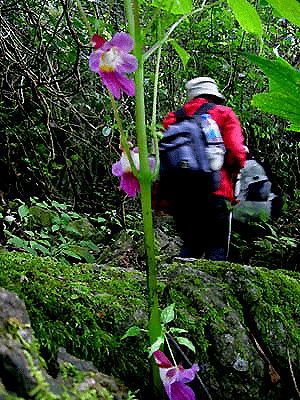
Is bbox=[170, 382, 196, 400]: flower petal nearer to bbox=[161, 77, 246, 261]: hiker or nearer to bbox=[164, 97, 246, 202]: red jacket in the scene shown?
bbox=[161, 77, 246, 261]: hiker

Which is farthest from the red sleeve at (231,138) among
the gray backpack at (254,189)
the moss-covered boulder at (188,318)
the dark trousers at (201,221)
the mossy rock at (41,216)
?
Result: the mossy rock at (41,216)

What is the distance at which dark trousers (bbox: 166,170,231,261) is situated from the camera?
2.76 m

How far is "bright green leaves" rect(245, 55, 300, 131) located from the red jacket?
1973mm

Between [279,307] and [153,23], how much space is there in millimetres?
940

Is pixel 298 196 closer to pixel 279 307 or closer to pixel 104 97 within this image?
pixel 104 97

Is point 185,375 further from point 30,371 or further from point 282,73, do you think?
point 282,73

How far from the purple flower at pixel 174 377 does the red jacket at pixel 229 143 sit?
2.06m

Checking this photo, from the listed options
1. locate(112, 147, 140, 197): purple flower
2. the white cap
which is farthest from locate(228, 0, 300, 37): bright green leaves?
the white cap

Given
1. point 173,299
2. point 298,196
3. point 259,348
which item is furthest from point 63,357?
point 298,196

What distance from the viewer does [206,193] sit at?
9.14ft

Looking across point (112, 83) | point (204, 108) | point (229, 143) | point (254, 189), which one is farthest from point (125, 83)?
point (254, 189)

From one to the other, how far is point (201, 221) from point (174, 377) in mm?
2294

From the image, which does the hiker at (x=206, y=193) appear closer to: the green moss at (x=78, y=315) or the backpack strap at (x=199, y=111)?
the backpack strap at (x=199, y=111)

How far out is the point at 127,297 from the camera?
47.6 inches
